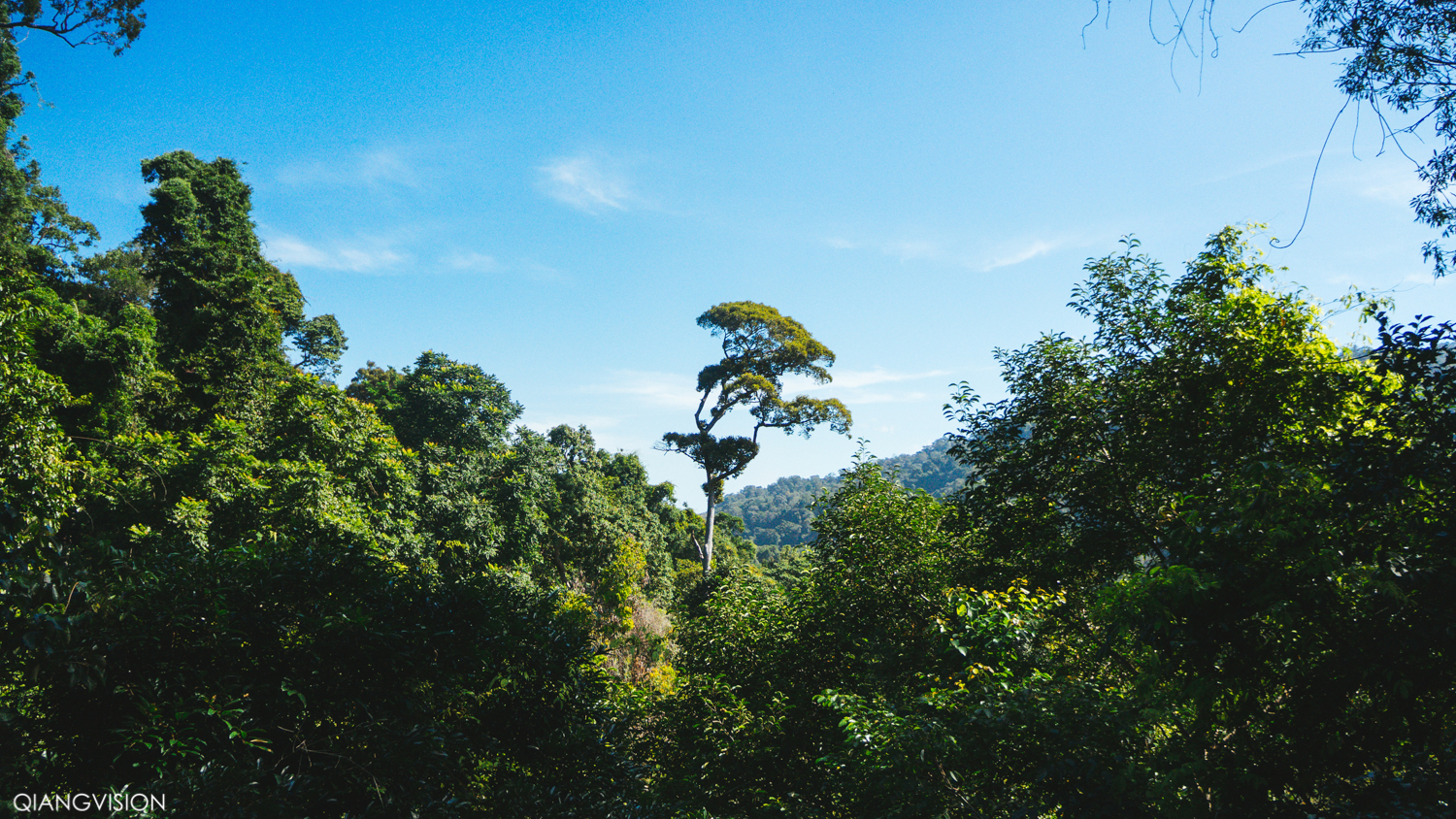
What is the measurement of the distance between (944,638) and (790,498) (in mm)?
163733

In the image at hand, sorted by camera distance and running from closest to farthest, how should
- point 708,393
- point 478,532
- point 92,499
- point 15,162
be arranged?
point 92,499, point 478,532, point 15,162, point 708,393

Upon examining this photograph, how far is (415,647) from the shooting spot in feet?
13.6

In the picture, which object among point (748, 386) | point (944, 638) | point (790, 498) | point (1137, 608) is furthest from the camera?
point (790, 498)

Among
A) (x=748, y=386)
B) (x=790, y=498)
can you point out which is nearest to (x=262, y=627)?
(x=748, y=386)

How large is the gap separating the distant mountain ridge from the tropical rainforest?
216ft

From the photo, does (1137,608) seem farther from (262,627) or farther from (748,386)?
(748,386)

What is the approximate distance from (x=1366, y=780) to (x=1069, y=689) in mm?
1437

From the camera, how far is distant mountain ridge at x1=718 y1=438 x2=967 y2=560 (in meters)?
99.2

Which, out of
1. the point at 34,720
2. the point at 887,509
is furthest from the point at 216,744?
the point at 887,509

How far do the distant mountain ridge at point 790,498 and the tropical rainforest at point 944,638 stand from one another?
216 ft

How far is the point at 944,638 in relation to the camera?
5.95m

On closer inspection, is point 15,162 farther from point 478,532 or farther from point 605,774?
point 605,774

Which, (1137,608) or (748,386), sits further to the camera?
(748,386)

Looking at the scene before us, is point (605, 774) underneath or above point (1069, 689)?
underneath
